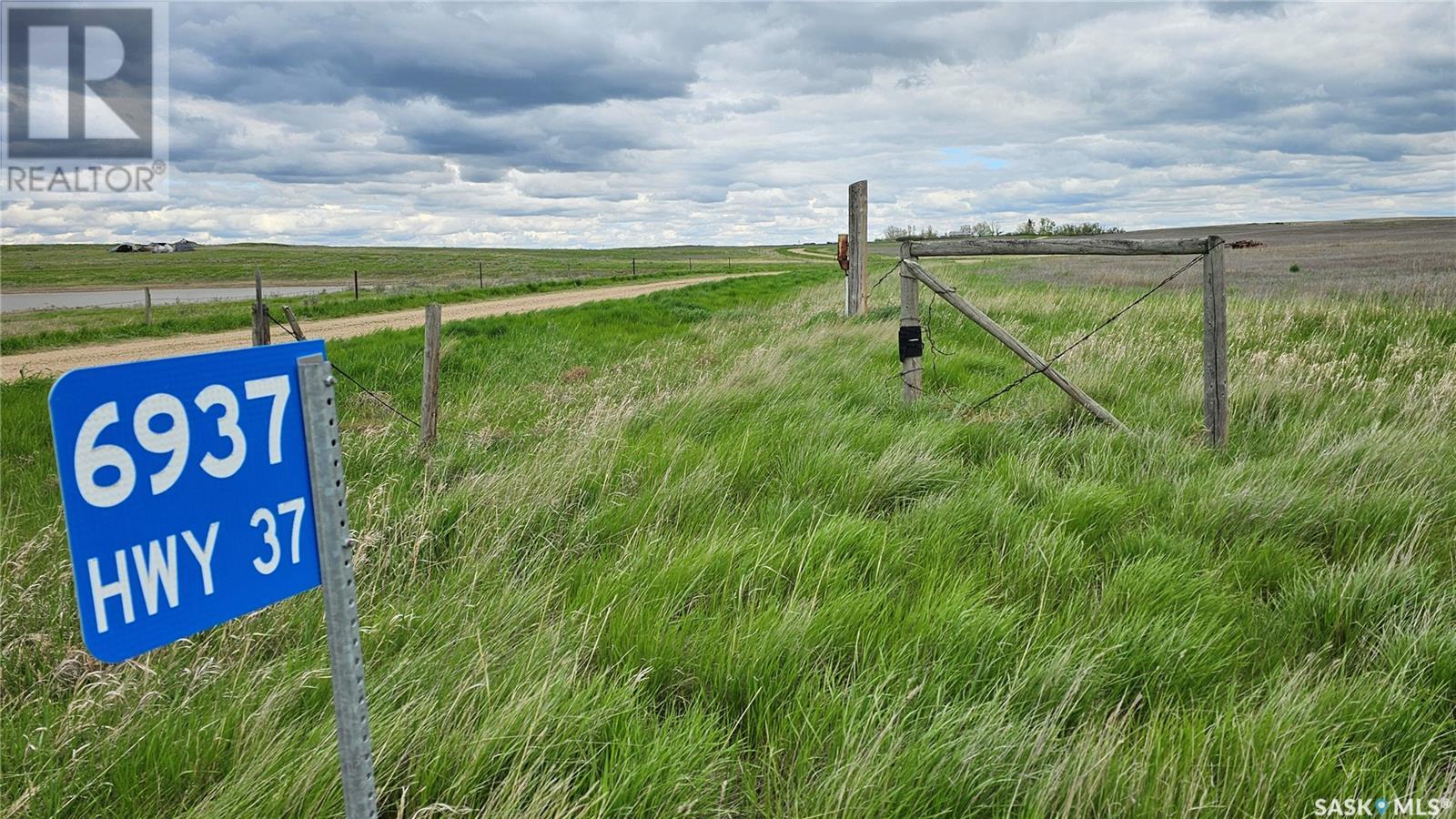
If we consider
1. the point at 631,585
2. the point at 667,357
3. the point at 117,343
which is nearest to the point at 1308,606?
the point at 631,585

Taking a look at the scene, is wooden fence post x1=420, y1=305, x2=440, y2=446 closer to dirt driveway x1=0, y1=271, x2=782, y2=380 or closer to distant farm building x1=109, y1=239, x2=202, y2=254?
dirt driveway x1=0, y1=271, x2=782, y2=380

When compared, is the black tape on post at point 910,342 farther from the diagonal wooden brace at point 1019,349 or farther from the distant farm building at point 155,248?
the distant farm building at point 155,248

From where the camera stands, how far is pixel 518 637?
2855mm

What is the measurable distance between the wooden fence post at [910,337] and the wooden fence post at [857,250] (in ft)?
23.5

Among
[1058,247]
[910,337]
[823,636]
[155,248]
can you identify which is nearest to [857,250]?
[910,337]

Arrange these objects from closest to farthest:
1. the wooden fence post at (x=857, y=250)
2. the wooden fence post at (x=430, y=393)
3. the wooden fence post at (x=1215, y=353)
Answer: the wooden fence post at (x=1215, y=353) < the wooden fence post at (x=430, y=393) < the wooden fence post at (x=857, y=250)

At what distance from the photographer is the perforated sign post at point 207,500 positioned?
1174mm

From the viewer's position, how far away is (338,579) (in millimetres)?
1497

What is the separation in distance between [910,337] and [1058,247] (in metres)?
1.44

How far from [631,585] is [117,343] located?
18.0 meters

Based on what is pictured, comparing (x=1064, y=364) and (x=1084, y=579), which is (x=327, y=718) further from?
(x=1064, y=364)

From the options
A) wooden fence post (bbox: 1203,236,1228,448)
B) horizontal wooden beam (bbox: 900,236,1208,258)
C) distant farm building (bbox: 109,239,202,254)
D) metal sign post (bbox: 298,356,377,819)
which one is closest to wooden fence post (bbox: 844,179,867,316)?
horizontal wooden beam (bbox: 900,236,1208,258)

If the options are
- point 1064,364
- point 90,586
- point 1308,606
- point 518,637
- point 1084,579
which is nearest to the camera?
point 90,586

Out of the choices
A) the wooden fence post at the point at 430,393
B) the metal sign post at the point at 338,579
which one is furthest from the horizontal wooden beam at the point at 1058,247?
the metal sign post at the point at 338,579
